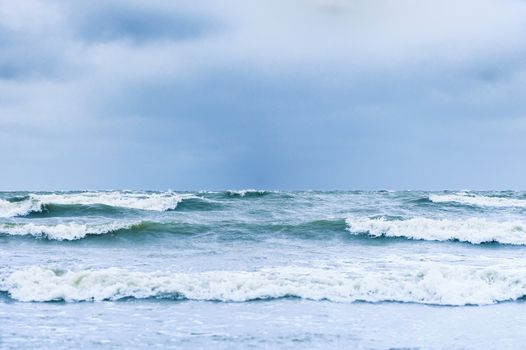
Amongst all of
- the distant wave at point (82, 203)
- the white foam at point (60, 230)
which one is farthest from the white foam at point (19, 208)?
the white foam at point (60, 230)

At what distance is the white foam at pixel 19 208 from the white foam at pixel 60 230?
5.04 meters

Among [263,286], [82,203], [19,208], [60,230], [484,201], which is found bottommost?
[263,286]

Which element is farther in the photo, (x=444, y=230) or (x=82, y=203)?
(x=82, y=203)

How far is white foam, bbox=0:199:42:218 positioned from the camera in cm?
2503

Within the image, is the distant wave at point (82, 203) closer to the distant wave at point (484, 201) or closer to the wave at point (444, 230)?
the wave at point (444, 230)

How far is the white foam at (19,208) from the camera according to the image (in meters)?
25.0

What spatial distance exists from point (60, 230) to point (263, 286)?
9565mm

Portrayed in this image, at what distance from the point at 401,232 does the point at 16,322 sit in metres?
13.4

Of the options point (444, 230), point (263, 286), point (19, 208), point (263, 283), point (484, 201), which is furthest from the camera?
point (484, 201)

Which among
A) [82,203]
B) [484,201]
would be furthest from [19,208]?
[484,201]

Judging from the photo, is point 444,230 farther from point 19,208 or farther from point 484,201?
point 19,208

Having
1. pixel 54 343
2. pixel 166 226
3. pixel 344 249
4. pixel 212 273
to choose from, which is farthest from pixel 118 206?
pixel 54 343

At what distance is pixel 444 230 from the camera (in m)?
20.4

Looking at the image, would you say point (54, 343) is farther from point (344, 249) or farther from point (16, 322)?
point (344, 249)
